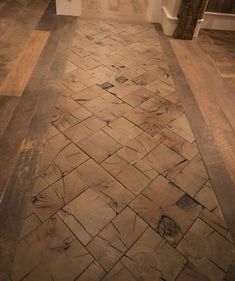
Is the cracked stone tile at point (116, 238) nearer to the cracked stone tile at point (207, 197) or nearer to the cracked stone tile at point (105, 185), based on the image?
the cracked stone tile at point (105, 185)

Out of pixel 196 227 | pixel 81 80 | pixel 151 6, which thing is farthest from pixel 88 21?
pixel 196 227

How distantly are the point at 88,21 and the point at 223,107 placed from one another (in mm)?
2899

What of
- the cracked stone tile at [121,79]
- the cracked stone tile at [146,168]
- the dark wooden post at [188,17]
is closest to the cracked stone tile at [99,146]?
the cracked stone tile at [146,168]

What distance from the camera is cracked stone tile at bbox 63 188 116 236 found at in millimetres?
1589

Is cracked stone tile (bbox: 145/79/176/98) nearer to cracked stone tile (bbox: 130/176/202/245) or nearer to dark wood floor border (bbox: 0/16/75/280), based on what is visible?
dark wood floor border (bbox: 0/16/75/280)

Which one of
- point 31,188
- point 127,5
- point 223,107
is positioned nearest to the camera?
point 31,188

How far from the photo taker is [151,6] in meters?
4.43

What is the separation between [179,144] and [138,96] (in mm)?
810

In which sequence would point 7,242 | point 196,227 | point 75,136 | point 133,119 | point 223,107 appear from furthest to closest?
point 223,107 → point 133,119 → point 75,136 → point 196,227 → point 7,242

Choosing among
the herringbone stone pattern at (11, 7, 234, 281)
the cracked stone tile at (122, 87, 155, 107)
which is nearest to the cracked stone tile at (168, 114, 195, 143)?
the herringbone stone pattern at (11, 7, 234, 281)

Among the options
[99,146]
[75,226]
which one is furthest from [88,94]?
[75,226]

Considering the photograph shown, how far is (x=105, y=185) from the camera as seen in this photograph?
183cm

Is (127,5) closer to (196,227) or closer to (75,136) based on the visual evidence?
(75,136)

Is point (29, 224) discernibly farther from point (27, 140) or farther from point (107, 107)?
point (107, 107)
